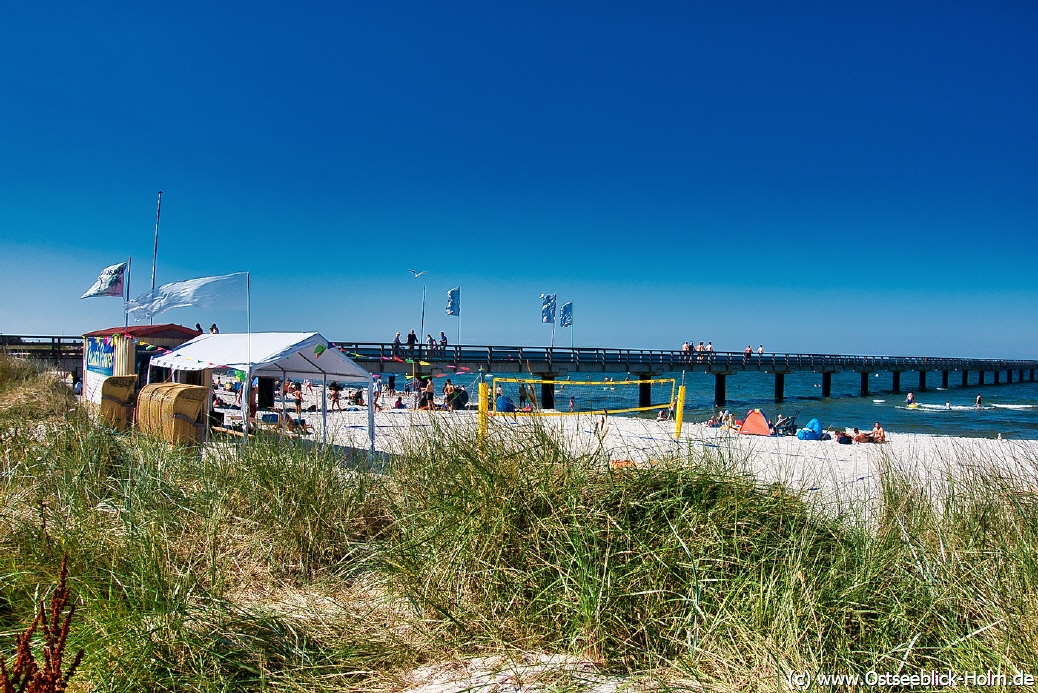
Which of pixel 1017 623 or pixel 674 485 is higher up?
pixel 674 485

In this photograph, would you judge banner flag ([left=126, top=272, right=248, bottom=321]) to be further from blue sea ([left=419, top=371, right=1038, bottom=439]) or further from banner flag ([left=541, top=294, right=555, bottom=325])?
banner flag ([left=541, top=294, right=555, bottom=325])

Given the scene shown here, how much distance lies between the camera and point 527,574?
318cm

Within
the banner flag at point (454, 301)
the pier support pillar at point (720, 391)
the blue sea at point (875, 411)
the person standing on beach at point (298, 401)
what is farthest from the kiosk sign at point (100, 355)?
the pier support pillar at point (720, 391)

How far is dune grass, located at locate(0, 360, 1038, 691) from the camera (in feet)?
8.77

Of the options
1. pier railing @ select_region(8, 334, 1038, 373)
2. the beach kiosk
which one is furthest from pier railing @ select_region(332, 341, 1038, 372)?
the beach kiosk

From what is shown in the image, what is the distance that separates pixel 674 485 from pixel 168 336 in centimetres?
1330

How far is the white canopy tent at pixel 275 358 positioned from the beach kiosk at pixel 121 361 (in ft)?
2.49

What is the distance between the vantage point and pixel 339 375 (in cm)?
1061

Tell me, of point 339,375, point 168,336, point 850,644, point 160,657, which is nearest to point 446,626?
point 160,657

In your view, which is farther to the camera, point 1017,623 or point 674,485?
point 674,485

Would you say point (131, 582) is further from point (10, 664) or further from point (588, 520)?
point (588, 520)

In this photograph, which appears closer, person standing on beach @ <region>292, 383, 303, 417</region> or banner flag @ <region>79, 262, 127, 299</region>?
person standing on beach @ <region>292, 383, 303, 417</region>

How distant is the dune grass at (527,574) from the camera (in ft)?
8.77

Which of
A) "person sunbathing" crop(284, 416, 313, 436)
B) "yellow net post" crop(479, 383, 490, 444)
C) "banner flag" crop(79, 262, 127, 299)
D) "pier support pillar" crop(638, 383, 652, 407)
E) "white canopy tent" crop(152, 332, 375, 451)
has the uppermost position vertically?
"banner flag" crop(79, 262, 127, 299)
